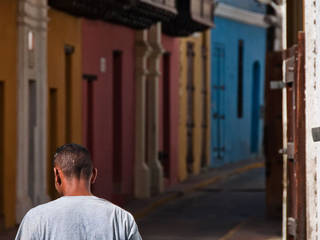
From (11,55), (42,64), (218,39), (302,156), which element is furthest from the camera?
(218,39)

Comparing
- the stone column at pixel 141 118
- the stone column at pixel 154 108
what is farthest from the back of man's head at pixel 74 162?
the stone column at pixel 154 108

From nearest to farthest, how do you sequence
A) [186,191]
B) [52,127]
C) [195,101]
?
1. [52,127]
2. [186,191]
3. [195,101]

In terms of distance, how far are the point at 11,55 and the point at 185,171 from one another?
12.0m

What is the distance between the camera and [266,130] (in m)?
16.5

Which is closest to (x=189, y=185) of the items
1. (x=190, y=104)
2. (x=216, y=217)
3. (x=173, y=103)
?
(x=173, y=103)

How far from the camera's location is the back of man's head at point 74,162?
4902 millimetres

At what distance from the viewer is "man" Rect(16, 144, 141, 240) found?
15.9 feet

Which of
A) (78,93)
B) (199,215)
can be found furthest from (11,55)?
(199,215)

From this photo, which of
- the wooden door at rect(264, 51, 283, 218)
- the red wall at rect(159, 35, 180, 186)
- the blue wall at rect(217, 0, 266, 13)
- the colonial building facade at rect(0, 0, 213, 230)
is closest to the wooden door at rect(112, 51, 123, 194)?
the colonial building facade at rect(0, 0, 213, 230)

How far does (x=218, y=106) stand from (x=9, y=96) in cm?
1657

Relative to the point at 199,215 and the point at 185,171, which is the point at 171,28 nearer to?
the point at 185,171

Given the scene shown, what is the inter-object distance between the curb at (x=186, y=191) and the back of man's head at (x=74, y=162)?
44.9ft

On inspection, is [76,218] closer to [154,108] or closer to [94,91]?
[94,91]

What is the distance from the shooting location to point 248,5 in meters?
35.3
